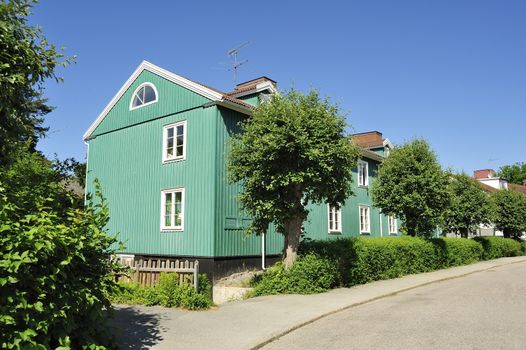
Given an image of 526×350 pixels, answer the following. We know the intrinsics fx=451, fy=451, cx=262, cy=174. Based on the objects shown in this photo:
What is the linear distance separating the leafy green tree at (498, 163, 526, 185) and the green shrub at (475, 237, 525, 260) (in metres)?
51.9

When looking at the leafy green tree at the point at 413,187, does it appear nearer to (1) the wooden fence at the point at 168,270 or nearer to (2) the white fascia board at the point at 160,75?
(2) the white fascia board at the point at 160,75

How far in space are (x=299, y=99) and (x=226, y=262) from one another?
639 cm

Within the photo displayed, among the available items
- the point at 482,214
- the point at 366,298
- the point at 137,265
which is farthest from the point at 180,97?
the point at 482,214

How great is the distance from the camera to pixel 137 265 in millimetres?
14070

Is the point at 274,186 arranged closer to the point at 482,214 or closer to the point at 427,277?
the point at 427,277

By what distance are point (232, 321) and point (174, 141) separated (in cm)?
1009

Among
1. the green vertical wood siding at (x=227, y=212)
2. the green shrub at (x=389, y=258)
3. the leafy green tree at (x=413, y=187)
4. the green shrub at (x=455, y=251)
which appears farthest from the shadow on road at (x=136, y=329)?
the green shrub at (x=455, y=251)

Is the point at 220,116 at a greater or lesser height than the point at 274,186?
greater

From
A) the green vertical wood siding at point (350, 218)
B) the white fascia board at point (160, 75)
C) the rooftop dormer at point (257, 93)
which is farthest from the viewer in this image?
the green vertical wood siding at point (350, 218)

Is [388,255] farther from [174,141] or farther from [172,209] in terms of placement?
[174,141]

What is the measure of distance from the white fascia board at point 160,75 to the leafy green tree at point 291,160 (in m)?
3.27

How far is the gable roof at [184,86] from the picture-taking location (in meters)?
16.8

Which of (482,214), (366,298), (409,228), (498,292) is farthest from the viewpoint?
(482,214)

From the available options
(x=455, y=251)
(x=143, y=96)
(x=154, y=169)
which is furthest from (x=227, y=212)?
(x=455, y=251)
